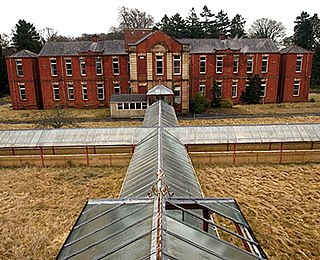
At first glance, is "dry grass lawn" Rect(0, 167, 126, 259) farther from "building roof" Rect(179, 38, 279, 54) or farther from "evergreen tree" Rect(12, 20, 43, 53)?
"evergreen tree" Rect(12, 20, 43, 53)

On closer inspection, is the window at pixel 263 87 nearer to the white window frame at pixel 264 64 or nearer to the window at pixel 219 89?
the white window frame at pixel 264 64

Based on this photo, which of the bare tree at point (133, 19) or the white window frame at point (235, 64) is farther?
the bare tree at point (133, 19)

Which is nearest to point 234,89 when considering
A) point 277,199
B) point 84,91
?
point 84,91

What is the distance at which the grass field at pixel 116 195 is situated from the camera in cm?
825

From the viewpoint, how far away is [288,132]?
14.8 meters

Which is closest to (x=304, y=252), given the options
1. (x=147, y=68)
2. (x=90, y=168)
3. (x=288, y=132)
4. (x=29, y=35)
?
(x=288, y=132)

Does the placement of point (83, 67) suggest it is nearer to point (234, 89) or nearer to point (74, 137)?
point (234, 89)

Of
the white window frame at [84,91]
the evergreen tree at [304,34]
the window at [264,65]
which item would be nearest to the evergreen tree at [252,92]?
the window at [264,65]

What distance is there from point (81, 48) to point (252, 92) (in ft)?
63.0

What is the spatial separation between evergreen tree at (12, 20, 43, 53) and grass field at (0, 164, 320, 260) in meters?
34.4

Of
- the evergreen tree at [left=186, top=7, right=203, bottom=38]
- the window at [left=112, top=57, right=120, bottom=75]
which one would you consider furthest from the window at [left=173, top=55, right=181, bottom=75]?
the evergreen tree at [left=186, top=7, right=203, bottom=38]

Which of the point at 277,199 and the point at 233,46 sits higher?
the point at 233,46

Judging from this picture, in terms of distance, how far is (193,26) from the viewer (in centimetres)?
4931

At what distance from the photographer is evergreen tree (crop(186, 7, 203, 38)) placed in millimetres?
48844
